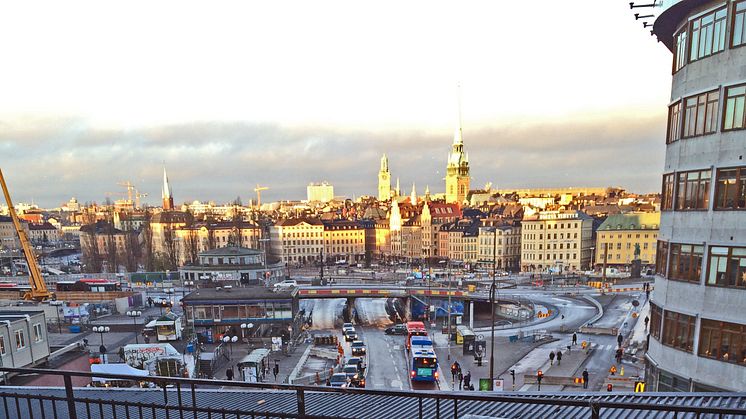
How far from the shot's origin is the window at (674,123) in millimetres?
12295

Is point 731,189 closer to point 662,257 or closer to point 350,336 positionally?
point 662,257

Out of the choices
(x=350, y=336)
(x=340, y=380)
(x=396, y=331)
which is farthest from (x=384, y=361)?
(x=396, y=331)

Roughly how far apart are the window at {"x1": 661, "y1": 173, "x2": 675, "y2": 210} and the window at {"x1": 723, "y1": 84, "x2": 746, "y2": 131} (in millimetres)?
2293

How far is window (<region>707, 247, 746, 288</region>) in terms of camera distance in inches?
418

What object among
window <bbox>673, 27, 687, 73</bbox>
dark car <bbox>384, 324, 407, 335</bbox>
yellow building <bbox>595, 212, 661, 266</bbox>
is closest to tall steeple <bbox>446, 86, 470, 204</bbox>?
yellow building <bbox>595, 212, 661, 266</bbox>

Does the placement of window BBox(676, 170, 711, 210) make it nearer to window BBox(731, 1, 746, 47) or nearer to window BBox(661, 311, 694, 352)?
window BBox(661, 311, 694, 352)

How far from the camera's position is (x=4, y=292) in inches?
2036

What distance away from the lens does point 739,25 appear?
10.2 meters

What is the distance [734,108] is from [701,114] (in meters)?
0.92

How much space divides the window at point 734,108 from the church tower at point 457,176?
495ft

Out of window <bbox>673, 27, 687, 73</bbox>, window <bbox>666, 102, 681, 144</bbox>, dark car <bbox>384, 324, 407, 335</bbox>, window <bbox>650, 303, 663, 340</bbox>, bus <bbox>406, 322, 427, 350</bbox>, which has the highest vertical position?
window <bbox>673, 27, 687, 73</bbox>

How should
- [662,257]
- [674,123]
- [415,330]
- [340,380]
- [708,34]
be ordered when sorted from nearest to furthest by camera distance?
[708,34] → [674,123] → [662,257] → [340,380] → [415,330]

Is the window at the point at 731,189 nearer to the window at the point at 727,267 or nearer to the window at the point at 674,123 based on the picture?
the window at the point at 727,267

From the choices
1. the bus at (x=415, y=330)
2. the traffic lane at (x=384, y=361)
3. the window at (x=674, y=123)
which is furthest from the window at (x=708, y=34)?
the bus at (x=415, y=330)
